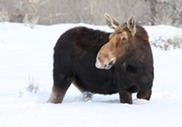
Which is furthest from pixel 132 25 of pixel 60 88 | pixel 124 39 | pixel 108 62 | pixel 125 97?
pixel 60 88

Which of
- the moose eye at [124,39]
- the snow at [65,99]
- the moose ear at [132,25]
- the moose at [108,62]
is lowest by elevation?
the snow at [65,99]

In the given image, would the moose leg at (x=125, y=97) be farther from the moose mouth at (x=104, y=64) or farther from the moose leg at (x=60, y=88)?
the moose leg at (x=60, y=88)

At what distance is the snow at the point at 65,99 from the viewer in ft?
19.2

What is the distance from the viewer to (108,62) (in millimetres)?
6641

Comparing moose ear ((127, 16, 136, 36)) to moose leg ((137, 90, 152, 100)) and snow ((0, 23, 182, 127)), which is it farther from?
snow ((0, 23, 182, 127))

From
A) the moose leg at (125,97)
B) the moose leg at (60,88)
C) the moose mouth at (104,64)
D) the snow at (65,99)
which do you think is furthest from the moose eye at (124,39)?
the moose leg at (60,88)

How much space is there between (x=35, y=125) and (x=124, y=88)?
157cm

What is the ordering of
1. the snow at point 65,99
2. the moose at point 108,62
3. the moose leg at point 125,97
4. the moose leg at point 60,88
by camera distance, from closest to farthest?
the snow at point 65,99, the moose at point 108,62, the moose leg at point 125,97, the moose leg at point 60,88

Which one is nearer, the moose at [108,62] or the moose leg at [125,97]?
the moose at [108,62]

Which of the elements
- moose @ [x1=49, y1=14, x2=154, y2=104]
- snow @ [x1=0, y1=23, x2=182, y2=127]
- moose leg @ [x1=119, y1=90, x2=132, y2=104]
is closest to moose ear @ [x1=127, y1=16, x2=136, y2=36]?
moose @ [x1=49, y1=14, x2=154, y2=104]

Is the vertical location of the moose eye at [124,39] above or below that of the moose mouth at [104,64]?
above

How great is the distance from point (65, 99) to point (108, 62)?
5.93 ft

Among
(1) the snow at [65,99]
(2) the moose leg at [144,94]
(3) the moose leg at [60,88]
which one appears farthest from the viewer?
(3) the moose leg at [60,88]

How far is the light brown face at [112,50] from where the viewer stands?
6.61 metres
